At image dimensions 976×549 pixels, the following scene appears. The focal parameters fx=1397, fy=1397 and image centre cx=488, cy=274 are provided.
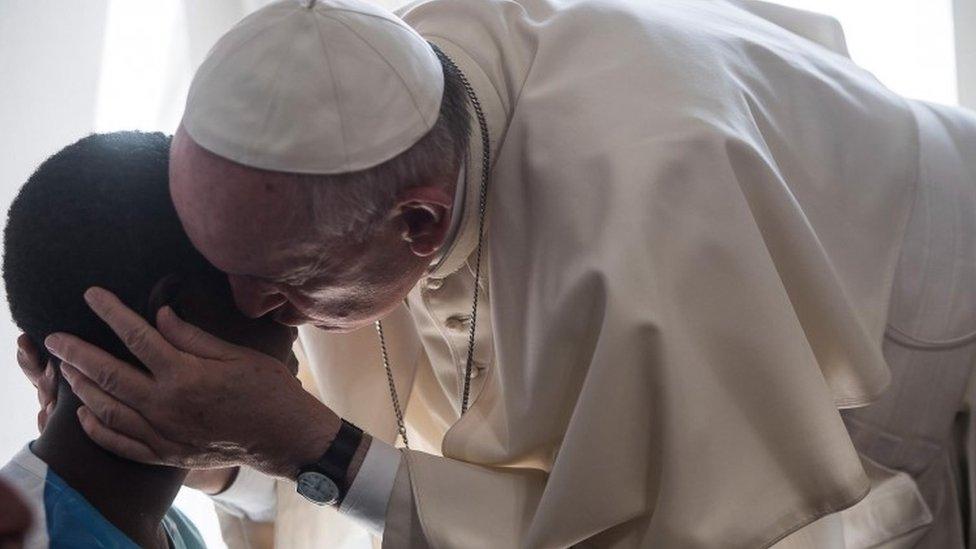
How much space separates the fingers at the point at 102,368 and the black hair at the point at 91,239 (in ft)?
0.10

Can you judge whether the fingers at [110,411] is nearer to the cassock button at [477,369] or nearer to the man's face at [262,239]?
the man's face at [262,239]

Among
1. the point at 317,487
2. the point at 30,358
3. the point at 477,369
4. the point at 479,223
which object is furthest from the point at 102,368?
the point at 477,369

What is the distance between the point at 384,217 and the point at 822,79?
700 millimetres

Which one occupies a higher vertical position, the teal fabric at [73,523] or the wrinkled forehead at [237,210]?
the wrinkled forehead at [237,210]

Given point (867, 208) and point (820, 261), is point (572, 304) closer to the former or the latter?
point (820, 261)

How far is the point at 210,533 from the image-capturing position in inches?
137

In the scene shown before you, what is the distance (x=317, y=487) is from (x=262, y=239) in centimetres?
34

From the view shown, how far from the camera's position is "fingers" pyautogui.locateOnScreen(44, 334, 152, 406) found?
1686 millimetres

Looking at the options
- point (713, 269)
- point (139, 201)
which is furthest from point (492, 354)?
point (139, 201)

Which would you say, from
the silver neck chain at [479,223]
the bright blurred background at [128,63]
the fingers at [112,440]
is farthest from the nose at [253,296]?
the bright blurred background at [128,63]

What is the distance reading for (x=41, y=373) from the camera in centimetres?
179

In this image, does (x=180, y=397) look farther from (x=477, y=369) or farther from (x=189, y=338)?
(x=477, y=369)

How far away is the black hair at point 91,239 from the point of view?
1.68 metres

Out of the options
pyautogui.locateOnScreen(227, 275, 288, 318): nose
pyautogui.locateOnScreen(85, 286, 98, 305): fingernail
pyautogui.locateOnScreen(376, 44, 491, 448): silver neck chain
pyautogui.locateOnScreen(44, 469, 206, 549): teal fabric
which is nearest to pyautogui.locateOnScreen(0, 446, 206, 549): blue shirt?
pyautogui.locateOnScreen(44, 469, 206, 549): teal fabric
